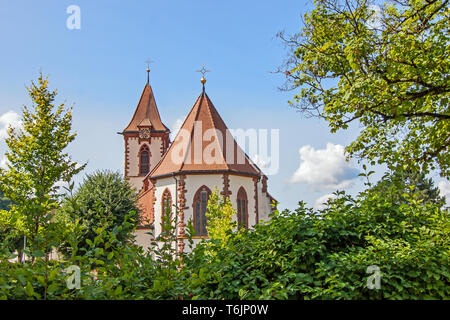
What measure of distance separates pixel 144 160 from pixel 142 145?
1642 millimetres

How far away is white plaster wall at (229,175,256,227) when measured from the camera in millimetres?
28109

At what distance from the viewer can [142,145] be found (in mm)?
42594

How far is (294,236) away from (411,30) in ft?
29.7

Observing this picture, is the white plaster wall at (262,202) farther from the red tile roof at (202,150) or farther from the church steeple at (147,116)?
the church steeple at (147,116)

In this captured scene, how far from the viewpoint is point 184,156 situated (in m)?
28.8

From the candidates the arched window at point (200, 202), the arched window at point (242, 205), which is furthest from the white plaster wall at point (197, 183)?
the arched window at point (242, 205)

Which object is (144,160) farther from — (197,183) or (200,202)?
(200,202)

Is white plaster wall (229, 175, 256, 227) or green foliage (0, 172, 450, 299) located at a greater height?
white plaster wall (229, 175, 256, 227)

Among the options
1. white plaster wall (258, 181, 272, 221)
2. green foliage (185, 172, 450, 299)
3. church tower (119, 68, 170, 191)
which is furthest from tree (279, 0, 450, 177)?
church tower (119, 68, 170, 191)

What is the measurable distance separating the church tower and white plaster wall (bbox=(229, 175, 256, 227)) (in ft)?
50.9

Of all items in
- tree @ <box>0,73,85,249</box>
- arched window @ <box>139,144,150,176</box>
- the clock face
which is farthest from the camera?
the clock face

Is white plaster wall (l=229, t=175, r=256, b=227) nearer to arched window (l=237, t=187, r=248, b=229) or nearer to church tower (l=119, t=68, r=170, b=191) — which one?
arched window (l=237, t=187, r=248, b=229)

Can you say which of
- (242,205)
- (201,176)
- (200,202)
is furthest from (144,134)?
(242,205)
